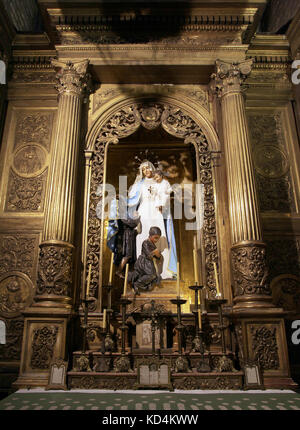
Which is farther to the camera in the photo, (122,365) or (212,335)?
(212,335)

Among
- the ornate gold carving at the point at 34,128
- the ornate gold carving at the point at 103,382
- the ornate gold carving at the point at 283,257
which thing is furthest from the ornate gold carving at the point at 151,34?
the ornate gold carving at the point at 103,382

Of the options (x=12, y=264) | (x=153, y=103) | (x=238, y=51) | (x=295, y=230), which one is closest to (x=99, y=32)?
(x=153, y=103)

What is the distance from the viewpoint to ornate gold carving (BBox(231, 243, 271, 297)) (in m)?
4.45

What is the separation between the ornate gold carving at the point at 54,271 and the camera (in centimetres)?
441

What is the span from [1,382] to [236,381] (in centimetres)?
307

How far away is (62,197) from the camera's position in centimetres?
484

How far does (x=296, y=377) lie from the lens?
492 centimetres

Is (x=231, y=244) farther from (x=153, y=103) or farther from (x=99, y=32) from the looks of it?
(x=99, y=32)

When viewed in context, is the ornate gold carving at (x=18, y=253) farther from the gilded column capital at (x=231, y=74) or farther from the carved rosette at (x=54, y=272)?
the gilded column capital at (x=231, y=74)

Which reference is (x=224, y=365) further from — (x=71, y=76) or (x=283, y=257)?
(x=71, y=76)

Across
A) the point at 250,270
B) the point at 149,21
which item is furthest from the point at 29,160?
the point at 250,270

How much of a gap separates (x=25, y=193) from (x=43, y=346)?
2.50 m

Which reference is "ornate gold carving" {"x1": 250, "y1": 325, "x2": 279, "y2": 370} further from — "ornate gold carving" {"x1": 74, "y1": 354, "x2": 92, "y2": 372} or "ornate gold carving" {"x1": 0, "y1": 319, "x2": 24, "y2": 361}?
"ornate gold carving" {"x1": 0, "y1": 319, "x2": 24, "y2": 361}

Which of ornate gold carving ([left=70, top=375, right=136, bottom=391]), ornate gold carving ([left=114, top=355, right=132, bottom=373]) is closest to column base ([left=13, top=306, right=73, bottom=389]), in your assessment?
ornate gold carving ([left=70, top=375, right=136, bottom=391])
